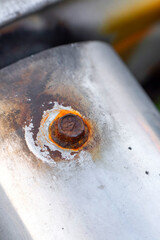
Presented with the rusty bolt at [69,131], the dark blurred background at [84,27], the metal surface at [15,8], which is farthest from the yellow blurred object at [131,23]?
the rusty bolt at [69,131]

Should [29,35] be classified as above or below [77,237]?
above

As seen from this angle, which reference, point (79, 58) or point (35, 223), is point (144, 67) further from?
point (35, 223)

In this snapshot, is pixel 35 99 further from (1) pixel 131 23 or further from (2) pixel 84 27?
(1) pixel 131 23

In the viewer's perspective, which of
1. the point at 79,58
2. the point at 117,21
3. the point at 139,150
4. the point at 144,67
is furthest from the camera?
the point at 144,67

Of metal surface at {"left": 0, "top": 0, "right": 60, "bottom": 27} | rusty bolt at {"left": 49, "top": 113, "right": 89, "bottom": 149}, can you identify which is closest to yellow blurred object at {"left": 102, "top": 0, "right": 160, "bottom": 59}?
A: metal surface at {"left": 0, "top": 0, "right": 60, "bottom": 27}

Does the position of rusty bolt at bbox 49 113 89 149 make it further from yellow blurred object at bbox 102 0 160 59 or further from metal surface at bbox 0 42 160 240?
yellow blurred object at bbox 102 0 160 59

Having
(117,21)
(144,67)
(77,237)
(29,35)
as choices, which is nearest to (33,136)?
(77,237)

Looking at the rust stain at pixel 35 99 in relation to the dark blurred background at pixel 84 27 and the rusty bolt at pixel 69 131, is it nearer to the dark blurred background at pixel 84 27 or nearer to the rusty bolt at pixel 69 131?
the rusty bolt at pixel 69 131
